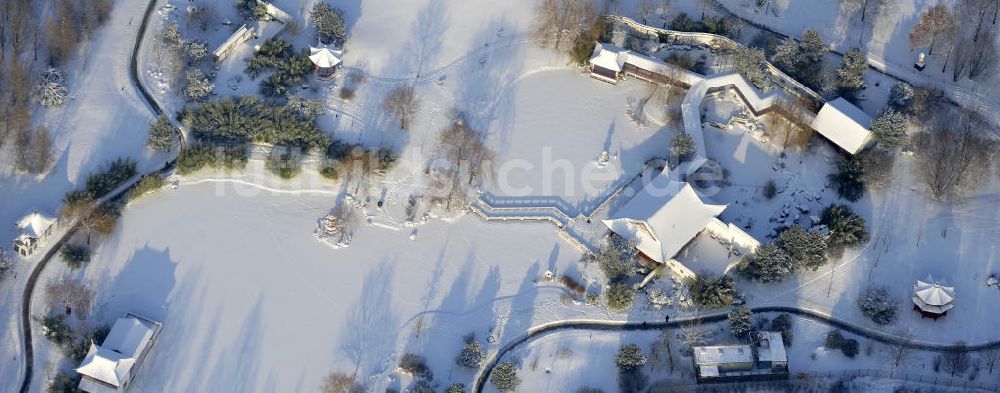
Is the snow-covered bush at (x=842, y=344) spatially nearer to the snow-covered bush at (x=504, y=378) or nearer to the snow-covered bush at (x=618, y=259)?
the snow-covered bush at (x=618, y=259)

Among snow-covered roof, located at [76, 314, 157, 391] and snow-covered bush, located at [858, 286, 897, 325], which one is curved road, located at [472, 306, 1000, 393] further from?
snow-covered roof, located at [76, 314, 157, 391]

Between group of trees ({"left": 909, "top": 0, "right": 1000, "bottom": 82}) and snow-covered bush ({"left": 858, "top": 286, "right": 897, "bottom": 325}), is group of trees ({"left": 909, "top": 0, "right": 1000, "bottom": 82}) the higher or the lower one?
the higher one

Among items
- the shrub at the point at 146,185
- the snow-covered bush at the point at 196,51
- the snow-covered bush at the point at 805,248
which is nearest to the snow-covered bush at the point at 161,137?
the shrub at the point at 146,185

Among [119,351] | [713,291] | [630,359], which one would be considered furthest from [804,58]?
[119,351]

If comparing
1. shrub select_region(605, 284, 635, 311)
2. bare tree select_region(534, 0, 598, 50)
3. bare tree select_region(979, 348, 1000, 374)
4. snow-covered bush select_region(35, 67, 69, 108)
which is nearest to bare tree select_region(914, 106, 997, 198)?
bare tree select_region(979, 348, 1000, 374)

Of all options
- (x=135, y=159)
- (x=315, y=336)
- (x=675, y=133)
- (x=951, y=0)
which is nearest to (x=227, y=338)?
(x=315, y=336)

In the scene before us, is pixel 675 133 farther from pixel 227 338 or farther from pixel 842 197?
pixel 227 338
